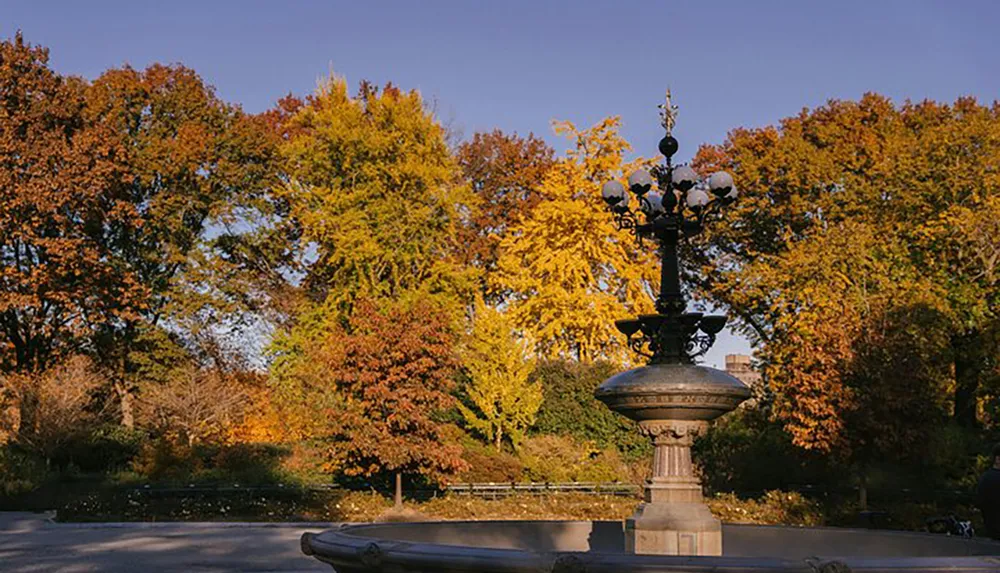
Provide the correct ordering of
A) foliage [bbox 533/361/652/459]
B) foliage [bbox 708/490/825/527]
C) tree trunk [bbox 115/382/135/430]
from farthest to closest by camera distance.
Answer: tree trunk [bbox 115/382/135/430] < foliage [bbox 533/361/652/459] < foliage [bbox 708/490/825/527]

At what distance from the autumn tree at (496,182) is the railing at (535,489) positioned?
16540 mm

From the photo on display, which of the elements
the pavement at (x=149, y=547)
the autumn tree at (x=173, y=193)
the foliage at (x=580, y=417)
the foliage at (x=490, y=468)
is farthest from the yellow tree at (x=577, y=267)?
the pavement at (x=149, y=547)

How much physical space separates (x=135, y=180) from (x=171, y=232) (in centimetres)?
253

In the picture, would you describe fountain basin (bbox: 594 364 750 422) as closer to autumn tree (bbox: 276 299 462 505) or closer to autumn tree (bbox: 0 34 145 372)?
autumn tree (bbox: 276 299 462 505)

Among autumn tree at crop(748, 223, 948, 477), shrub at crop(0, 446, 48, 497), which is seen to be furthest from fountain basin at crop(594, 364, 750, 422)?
shrub at crop(0, 446, 48, 497)

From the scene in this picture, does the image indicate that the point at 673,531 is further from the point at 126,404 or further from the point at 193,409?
the point at 126,404

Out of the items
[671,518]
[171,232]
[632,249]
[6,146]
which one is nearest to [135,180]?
[171,232]

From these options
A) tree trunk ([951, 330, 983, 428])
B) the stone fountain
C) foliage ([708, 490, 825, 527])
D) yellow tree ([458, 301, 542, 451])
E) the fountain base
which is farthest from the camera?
yellow tree ([458, 301, 542, 451])

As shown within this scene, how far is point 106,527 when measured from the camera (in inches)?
956

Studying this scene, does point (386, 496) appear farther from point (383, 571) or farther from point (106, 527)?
point (383, 571)

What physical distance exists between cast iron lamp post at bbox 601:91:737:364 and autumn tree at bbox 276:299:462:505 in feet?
47.4

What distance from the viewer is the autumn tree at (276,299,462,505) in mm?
28438

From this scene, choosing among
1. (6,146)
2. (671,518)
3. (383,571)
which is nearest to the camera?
(383,571)

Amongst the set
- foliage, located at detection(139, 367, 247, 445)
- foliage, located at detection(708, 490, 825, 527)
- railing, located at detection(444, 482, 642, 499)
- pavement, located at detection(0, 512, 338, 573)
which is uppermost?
foliage, located at detection(139, 367, 247, 445)
